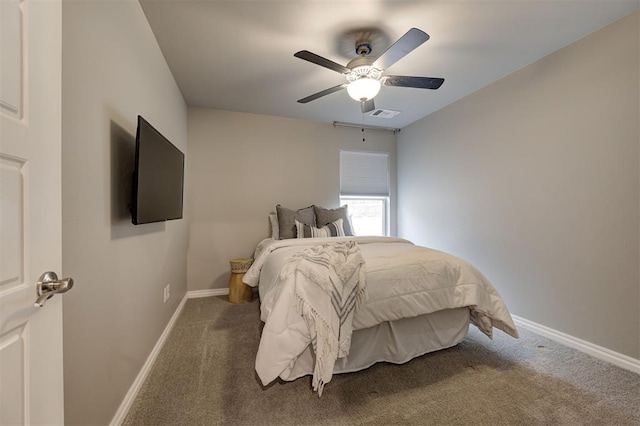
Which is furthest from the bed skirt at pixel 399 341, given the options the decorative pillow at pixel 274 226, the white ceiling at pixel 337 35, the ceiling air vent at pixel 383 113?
the ceiling air vent at pixel 383 113

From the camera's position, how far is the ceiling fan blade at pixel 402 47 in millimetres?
1509

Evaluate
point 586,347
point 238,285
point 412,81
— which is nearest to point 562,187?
point 586,347

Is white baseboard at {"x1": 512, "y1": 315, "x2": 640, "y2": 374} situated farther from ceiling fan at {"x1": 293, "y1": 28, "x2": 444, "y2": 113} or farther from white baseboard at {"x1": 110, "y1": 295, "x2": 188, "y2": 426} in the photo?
white baseboard at {"x1": 110, "y1": 295, "x2": 188, "y2": 426}

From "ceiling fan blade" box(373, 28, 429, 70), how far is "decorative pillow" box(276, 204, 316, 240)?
202cm

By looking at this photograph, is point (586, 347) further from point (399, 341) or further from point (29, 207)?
point (29, 207)

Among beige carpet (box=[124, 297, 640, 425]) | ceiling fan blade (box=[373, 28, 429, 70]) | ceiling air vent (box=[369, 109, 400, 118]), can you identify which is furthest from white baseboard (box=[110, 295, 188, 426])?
ceiling air vent (box=[369, 109, 400, 118])

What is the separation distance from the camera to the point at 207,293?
11.2 ft

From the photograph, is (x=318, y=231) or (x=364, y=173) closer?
(x=318, y=231)

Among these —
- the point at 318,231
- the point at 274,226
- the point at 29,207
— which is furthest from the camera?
the point at 274,226

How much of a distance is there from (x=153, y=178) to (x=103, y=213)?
449 millimetres

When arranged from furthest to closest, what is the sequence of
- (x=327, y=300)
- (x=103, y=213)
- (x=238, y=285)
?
(x=238, y=285)
(x=327, y=300)
(x=103, y=213)

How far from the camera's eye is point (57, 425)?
0.78 meters

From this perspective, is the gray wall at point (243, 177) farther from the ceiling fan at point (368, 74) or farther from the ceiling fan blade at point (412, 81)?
the ceiling fan blade at point (412, 81)

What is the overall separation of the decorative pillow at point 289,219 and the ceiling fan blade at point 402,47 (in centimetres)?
202
